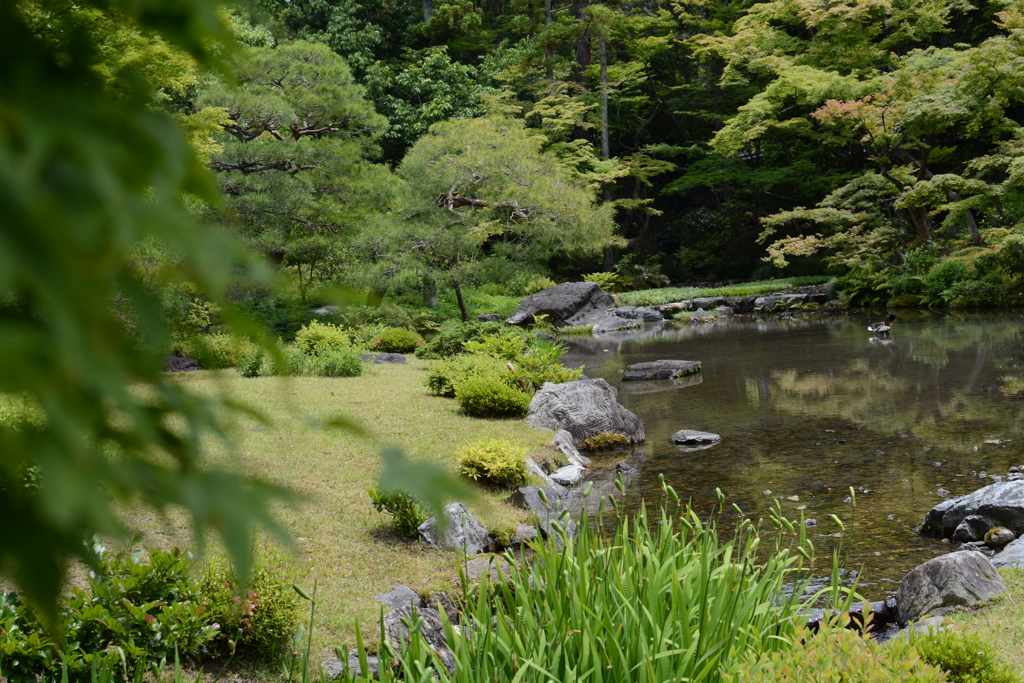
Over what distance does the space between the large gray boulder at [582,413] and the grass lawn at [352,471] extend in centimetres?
42

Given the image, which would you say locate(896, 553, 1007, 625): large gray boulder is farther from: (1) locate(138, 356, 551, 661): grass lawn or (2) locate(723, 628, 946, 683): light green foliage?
(1) locate(138, 356, 551, 661): grass lawn

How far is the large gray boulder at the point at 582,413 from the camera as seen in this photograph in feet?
32.6

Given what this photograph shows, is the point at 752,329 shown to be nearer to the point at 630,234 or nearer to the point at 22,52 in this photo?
the point at 630,234

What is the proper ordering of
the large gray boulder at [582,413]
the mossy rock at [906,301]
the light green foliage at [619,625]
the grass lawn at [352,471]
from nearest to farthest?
the light green foliage at [619,625] < the grass lawn at [352,471] < the large gray boulder at [582,413] < the mossy rock at [906,301]

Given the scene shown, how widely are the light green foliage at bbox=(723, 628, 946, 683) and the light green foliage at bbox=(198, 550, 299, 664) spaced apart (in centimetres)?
246

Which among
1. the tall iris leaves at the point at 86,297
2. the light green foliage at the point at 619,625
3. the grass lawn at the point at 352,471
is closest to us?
the tall iris leaves at the point at 86,297

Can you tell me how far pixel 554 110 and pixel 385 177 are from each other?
12.6 metres

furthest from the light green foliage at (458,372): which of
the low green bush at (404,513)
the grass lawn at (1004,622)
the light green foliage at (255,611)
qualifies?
the grass lawn at (1004,622)

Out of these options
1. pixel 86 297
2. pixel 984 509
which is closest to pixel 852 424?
pixel 984 509

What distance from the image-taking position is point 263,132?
21.0 metres

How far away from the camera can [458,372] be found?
11.6 m

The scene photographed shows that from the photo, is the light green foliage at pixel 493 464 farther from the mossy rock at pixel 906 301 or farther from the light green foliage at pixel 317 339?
the mossy rock at pixel 906 301

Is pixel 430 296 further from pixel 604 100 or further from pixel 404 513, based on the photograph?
pixel 404 513

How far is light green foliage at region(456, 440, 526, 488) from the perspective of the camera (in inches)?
293
